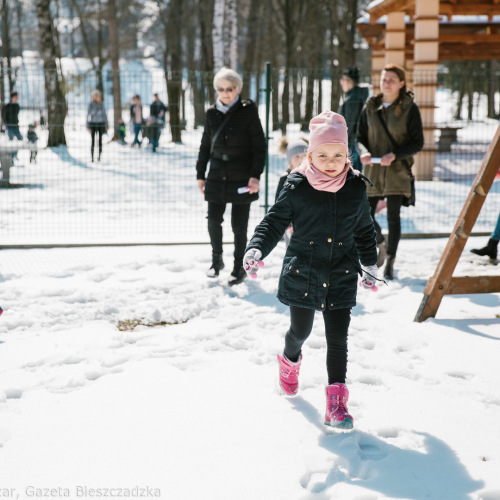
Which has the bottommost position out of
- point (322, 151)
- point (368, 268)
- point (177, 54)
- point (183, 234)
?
point (183, 234)

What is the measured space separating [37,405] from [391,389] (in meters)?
1.95

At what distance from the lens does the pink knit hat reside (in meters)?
3.15

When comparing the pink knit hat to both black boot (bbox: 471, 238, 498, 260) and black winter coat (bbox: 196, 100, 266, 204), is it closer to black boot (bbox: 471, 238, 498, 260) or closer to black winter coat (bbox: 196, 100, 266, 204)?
black winter coat (bbox: 196, 100, 266, 204)

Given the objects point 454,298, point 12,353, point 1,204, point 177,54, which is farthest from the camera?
point 177,54

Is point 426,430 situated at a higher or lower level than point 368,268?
lower

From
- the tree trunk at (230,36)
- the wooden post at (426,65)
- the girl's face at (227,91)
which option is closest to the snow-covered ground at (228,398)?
the girl's face at (227,91)

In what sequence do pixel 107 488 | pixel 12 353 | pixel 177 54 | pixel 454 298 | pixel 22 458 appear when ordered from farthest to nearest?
pixel 177 54 → pixel 454 298 → pixel 12 353 → pixel 22 458 → pixel 107 488

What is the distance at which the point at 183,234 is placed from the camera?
8422 millimetres

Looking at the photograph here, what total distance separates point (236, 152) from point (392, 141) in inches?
54.4

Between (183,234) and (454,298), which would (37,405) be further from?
(183,234)

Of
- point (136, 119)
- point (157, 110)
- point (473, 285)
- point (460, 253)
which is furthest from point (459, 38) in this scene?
point (460, 253)

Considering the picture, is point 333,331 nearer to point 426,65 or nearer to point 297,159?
point 297,159

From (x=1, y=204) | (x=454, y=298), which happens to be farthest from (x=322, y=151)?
(x=1, y=204)

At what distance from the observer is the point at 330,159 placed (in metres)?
3.17
